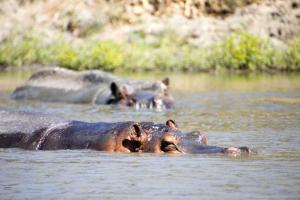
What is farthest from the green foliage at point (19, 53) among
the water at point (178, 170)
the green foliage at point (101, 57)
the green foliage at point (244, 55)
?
the water at point (178, 170)

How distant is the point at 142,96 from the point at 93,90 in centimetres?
169

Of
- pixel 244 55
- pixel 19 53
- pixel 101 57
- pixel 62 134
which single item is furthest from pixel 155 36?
pixel 62 134

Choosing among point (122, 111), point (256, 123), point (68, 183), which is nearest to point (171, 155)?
point (68, 183)

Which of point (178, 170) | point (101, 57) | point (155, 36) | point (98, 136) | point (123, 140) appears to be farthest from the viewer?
point (155, 36)

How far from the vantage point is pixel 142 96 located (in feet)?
56.8

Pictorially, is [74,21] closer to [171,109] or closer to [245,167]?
[171,109]

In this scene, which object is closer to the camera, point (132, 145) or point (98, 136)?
point (132, 145)

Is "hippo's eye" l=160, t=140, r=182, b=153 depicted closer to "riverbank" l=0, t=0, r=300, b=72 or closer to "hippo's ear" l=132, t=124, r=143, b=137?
"hippo's ear" l=132, t=124, r=143, b=137

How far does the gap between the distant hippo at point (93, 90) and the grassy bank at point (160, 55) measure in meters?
9.98

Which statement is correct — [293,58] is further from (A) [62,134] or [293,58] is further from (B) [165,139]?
(B) [165,139]

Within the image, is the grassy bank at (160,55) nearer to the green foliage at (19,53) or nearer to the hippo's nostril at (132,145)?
the green foliage at (19,53)

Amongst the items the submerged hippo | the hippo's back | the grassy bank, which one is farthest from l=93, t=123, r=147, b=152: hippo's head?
the grassy bank

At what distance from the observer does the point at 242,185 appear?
27.6ft

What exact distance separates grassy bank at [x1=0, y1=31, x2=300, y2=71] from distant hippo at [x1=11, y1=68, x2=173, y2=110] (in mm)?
9977
